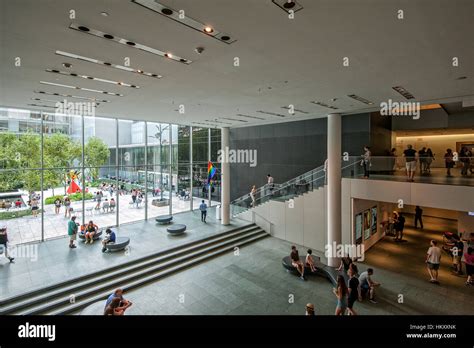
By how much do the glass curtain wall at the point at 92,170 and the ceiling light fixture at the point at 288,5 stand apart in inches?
529

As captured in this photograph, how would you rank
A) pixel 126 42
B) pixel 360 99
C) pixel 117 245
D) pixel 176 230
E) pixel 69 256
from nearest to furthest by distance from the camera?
pixel 126 42
pixel 360 99
pixel 69 256
pixel 117 245
pixel 176 230

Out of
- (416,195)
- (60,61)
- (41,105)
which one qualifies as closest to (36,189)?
(41,105)

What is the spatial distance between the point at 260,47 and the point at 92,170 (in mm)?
12970

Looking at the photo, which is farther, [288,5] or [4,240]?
[4,240]

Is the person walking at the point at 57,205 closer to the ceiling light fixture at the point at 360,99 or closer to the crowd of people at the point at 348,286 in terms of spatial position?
the crowd of people at the point at 348,286

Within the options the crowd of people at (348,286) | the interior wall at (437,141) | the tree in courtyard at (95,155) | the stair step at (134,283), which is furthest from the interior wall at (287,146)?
the tree in courtyard at (95,155)

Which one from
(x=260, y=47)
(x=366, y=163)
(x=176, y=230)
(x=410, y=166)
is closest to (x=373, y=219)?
(x=366, y=163)

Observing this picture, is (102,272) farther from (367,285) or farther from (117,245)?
(367,285)

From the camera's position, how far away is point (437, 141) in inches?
765

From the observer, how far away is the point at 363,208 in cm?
1284

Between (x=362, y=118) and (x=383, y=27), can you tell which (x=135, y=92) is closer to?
(x=383, y=27)

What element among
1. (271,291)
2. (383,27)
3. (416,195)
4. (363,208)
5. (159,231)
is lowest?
(271,291)

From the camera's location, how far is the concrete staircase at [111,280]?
773 cm

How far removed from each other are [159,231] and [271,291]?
7.87m
